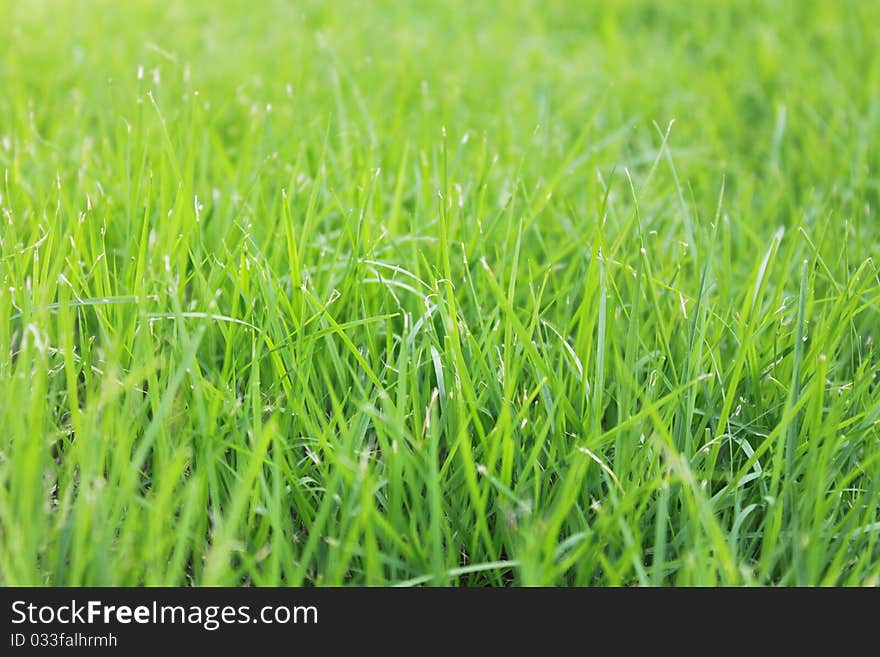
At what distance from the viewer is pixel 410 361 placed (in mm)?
1461

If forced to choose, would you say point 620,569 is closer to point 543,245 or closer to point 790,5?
point 543,245

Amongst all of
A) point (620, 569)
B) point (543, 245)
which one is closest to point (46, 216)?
point (543, 245)

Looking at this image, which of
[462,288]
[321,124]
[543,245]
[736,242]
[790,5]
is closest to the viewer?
[462,288]

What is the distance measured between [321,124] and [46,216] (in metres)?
0.89

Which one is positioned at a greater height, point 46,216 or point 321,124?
point 321,124

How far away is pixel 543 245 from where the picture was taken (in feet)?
5.97

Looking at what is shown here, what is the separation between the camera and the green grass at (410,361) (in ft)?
3.82

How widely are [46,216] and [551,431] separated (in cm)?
106

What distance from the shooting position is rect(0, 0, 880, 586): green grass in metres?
1.16
